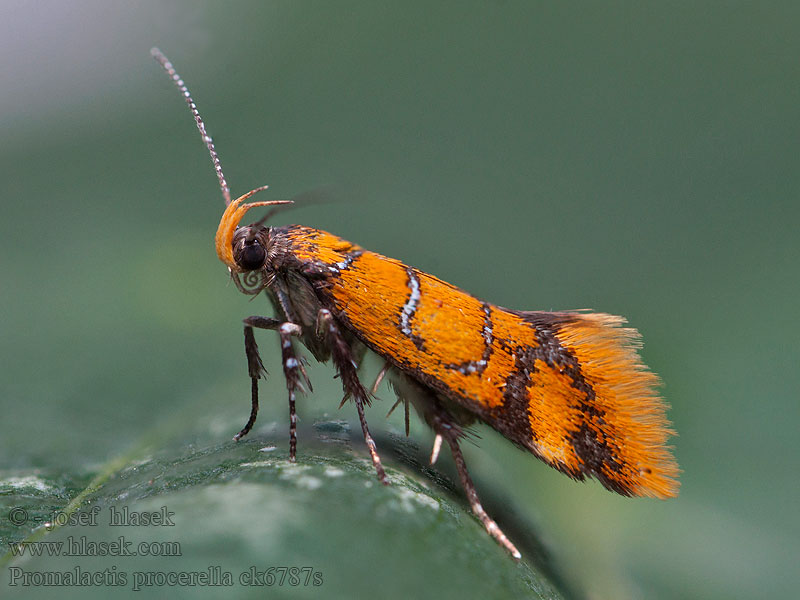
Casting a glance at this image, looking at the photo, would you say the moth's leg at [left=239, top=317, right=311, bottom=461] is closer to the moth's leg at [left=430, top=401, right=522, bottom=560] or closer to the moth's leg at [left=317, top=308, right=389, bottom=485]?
the moth's leg at [left=317, top=308, right=389, bottom=485]

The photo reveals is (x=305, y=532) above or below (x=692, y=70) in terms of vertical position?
below

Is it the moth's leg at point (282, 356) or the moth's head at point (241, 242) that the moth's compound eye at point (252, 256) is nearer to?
the moth's head at point (241, 242)

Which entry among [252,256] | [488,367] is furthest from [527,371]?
[252,256]

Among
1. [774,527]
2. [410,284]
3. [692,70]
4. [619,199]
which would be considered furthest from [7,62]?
[774,527]

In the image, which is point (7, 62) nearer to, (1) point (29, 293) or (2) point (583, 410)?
(1) point (29, 293)

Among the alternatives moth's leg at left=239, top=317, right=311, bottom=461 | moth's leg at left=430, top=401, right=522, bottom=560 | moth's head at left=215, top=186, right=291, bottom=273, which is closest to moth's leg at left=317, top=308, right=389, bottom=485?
moth's leg at left=239, top=317, right=311, bottom=461

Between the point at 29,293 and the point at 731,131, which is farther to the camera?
the point at 731,131

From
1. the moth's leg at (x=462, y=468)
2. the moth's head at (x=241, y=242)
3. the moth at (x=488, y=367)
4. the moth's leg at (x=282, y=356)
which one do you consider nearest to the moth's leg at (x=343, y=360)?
the moth at (x=488, y=367)
